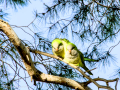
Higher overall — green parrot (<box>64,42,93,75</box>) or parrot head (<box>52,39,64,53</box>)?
parrot head (<box>52,39,64,53</box>)

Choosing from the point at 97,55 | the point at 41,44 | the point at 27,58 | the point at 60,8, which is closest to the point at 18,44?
the point at 27,58

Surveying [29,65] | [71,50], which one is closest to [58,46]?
[71,50]

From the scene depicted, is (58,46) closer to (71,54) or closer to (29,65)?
(71,54)

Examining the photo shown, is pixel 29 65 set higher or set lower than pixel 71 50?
lower

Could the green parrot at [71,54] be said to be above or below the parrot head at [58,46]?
below

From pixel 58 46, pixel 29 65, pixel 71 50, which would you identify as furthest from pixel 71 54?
pixel 29 65

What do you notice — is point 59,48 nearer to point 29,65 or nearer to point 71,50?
point 71,50

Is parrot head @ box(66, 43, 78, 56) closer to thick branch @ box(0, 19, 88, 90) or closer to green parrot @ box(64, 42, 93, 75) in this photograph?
green parrot @ box(64, 42, 93, 75)

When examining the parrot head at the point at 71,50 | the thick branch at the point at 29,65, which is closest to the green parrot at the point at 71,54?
the parrot head at the point at 71,50

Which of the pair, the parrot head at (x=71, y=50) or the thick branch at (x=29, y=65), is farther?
the parrot head at (x=71, y=50)

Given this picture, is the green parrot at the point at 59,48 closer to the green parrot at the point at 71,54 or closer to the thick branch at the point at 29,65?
the green parrot at the point at 71,54

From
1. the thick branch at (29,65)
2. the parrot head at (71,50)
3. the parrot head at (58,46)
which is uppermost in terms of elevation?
the parrot head at (58,46)

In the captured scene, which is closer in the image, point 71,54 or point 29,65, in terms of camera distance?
point 29,65

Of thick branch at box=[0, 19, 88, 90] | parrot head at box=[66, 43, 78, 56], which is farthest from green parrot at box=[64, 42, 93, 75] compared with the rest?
thick branch at box=[0, 19, 88, 90]
